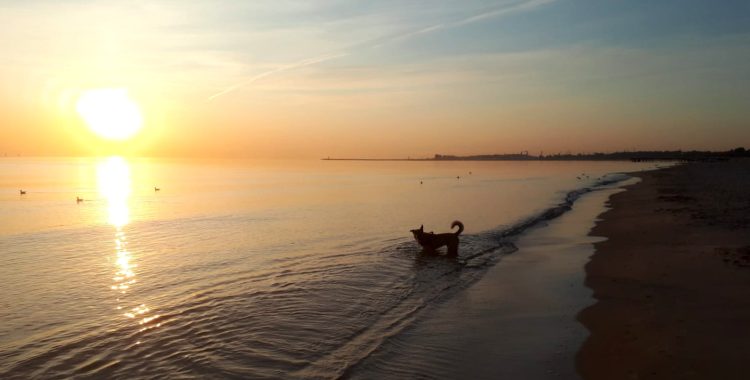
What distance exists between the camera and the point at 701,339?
338 inches

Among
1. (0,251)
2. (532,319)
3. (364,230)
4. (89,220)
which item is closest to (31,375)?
(532,319)

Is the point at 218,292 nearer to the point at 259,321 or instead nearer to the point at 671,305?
the point at 259,321

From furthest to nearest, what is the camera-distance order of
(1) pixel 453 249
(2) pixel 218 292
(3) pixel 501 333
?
1. (1) pixel 453 249
2. (2) pixel 218 292
3. (3) pixel 501 333

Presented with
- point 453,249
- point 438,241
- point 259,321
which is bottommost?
point 259,321

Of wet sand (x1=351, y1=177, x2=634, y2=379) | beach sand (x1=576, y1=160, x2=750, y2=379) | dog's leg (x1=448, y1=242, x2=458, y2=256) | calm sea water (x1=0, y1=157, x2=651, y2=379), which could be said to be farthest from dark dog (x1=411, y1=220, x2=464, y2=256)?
beach sand (x1=576, y1=160, x2=750, y2=379)

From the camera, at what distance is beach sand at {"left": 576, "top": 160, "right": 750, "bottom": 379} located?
779 cm

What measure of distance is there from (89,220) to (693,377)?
35.6 metres

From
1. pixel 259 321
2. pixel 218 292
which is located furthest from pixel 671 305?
pixel 218 292

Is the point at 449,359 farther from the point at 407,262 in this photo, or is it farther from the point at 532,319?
the point at 407,262

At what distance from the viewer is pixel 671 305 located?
35.3ft

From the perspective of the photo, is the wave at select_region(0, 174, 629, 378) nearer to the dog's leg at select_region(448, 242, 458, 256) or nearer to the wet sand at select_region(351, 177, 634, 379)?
the dog's leg at select_region(448, 242, 458, 256)

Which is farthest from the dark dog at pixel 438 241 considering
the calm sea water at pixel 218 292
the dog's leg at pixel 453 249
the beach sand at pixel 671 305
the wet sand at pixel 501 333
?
the beach sand at pixel 671 305

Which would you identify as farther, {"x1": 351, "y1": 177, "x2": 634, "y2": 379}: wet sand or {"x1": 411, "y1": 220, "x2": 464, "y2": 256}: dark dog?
{"x1": 411, "y1": 220, "x2": 464, "y2": 256}: dark dog

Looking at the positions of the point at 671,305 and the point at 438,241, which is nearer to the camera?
the point at 671,305
